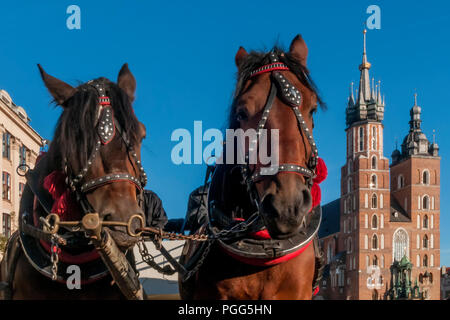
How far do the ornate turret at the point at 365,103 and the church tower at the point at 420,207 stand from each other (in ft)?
19.9

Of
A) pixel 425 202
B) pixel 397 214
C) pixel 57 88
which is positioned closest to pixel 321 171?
pixel 57 88

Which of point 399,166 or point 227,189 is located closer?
point 227,189

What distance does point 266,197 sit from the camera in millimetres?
3518

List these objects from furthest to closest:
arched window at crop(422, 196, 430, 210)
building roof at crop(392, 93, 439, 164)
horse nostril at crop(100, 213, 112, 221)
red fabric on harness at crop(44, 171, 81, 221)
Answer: building roof at crop(392, 93, 439, 164), arched window at crop(422, 196, 430, 210), red fabric on harness at crop(44, 171, 81, 221), horse nostril at crop(100, 213, 112, 221)

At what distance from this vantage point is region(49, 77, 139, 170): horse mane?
12.3 ft

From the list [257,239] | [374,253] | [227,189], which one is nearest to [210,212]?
[227,189]

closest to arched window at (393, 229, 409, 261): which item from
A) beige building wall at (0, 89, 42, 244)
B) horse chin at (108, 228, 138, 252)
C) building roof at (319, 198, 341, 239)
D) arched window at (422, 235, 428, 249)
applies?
arched window at (422, 235, 428, 249)

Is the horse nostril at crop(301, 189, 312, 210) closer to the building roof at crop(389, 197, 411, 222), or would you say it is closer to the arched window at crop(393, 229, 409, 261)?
the arched window at crop(393, 229, 409, 261)

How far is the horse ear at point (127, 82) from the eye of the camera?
14.2 ft

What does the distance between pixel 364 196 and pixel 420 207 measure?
28.8 ft

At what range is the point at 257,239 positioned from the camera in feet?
13.4

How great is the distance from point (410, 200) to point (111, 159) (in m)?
86.6

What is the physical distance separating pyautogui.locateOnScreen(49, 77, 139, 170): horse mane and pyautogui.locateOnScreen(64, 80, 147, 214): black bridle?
1.2 inches
